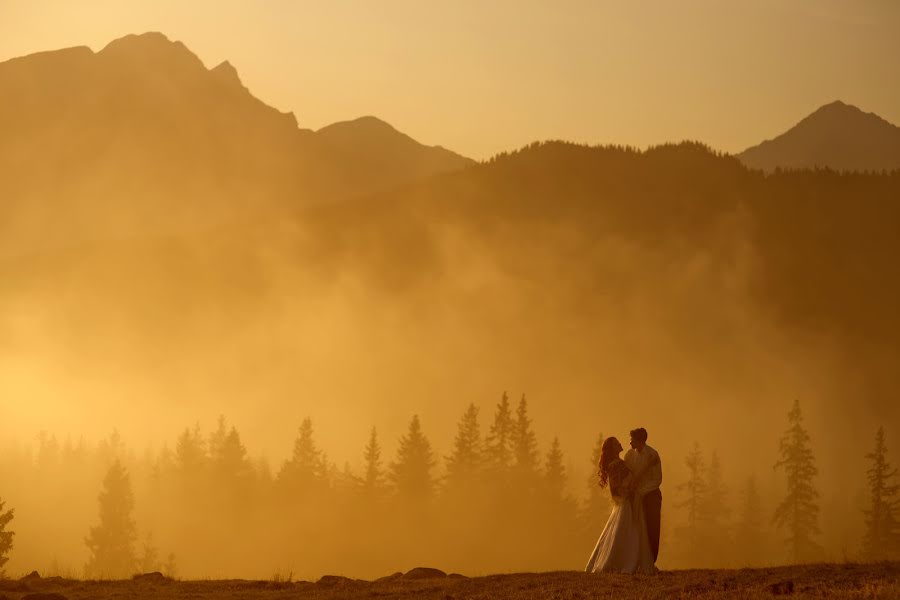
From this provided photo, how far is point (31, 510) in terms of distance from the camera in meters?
144

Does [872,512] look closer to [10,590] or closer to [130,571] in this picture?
[130,571]

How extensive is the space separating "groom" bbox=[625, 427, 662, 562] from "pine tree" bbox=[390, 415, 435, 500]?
78535 mm

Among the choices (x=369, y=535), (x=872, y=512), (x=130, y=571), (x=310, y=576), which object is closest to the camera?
(x=872, y=512)

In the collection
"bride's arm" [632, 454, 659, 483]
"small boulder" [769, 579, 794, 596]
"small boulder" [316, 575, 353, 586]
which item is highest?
"bride's arm" [632, 454, 659, 483]

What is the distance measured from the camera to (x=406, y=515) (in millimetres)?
105500

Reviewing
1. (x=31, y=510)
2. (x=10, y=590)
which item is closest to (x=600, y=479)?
(x=10, y=590)

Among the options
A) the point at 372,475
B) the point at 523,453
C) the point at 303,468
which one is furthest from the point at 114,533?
the point at 523,453

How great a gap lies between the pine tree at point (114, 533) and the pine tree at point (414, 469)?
24443 mm

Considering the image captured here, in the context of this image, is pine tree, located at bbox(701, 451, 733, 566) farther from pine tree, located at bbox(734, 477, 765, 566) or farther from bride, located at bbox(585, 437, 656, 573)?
bride, located at bbox(585, 437, 656, 573)

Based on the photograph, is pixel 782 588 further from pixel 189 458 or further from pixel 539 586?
pixel 189 458

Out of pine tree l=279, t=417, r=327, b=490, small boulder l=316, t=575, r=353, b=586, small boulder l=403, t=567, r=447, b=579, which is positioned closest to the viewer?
small boulder l=316, t=575, r=353, b=586

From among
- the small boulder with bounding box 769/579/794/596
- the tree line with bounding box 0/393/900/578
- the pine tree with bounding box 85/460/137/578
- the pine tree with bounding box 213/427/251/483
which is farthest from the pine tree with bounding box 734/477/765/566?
the small boulder with bounding box 769/579/794/596

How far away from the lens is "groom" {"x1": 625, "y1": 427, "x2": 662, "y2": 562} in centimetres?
2688

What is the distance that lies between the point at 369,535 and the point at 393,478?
5.25 metres
